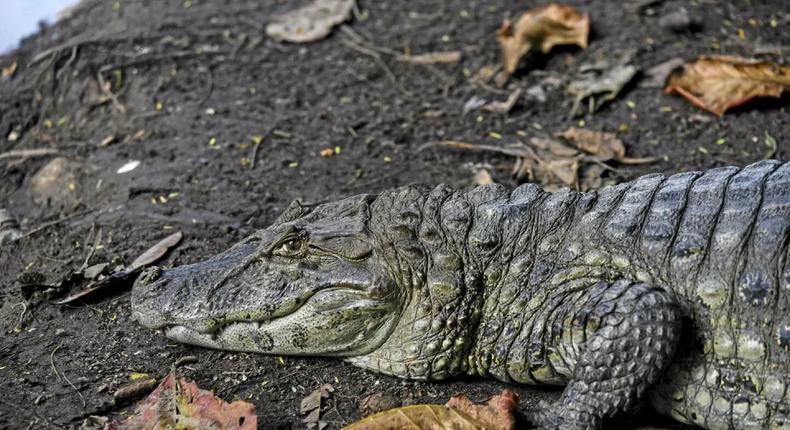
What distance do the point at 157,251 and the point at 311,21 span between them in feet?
11.4

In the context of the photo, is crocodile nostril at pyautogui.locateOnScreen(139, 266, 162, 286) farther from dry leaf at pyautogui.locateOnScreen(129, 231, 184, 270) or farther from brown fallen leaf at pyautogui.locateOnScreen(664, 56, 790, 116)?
brown fallen leaf at pyautogui.locateOnScreen(664, 56, 790, 116)

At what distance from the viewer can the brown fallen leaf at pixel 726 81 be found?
5.99 metres

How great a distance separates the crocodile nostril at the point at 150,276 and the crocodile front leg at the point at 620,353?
200 centimetres

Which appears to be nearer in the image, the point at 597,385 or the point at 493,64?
the point at 597,385

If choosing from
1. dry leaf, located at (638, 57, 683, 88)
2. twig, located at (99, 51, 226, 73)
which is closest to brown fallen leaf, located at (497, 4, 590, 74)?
dry leaf, located at (638, 57, 683, 88)

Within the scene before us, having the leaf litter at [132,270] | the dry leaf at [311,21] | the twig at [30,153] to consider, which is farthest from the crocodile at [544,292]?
the dry leaf at [311,21]

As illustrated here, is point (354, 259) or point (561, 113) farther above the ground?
point (354, 259)

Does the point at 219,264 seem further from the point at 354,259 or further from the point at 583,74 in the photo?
the point at 583,74

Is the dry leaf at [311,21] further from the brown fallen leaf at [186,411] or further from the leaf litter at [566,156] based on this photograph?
the brown fallen leaf at [186,411]

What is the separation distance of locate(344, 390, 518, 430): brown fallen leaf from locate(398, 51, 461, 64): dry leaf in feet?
13.4

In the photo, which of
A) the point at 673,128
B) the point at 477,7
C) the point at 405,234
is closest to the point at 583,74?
the point at 673,128

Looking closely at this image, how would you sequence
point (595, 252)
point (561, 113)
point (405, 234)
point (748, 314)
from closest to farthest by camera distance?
point (748, 314) → point (595, 252) → point (405, 234) → point (561, 113)

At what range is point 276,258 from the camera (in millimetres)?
4020

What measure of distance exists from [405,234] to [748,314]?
1.44 m
